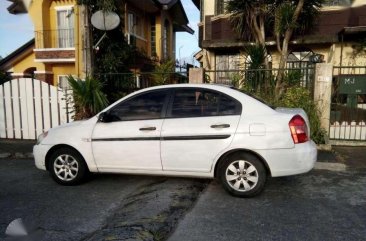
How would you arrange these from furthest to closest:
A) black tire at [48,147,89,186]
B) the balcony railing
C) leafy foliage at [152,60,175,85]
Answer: the balcony railing < leafy foliage at [152,60,175,85] < black tire at [48,147,89,186]

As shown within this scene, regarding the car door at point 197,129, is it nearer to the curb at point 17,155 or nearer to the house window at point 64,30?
the curb at point 17,155

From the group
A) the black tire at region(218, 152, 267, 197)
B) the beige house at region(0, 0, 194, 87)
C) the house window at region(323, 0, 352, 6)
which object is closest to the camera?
the black tire at region(218, 152, 267, 197)

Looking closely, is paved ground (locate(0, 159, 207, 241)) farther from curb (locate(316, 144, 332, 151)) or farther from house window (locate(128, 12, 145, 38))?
house window (locate(128, 12, 145, 38))

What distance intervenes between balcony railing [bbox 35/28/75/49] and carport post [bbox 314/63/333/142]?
12376 mm

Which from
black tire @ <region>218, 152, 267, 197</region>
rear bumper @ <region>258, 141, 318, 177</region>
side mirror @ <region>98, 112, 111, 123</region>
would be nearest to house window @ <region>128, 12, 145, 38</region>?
side mirror @ <region>98, 112, 111, 123</region>

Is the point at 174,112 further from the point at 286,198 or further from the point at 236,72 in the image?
the point at 236,72

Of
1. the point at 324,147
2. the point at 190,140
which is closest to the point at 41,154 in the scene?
the point at 190,140

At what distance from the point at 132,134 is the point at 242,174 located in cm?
167

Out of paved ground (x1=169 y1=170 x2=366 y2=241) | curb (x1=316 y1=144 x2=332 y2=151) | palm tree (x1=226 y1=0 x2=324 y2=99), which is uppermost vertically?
palm tree (x1=226 y1=0 x2=324 y2=99)

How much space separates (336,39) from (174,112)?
30.3 feet

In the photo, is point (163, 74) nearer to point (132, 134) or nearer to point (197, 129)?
point (132, 134)

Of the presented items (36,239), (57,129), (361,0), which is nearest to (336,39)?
(361,0)

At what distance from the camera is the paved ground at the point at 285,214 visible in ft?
12.4

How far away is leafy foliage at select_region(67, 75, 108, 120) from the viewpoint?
27.0ft
